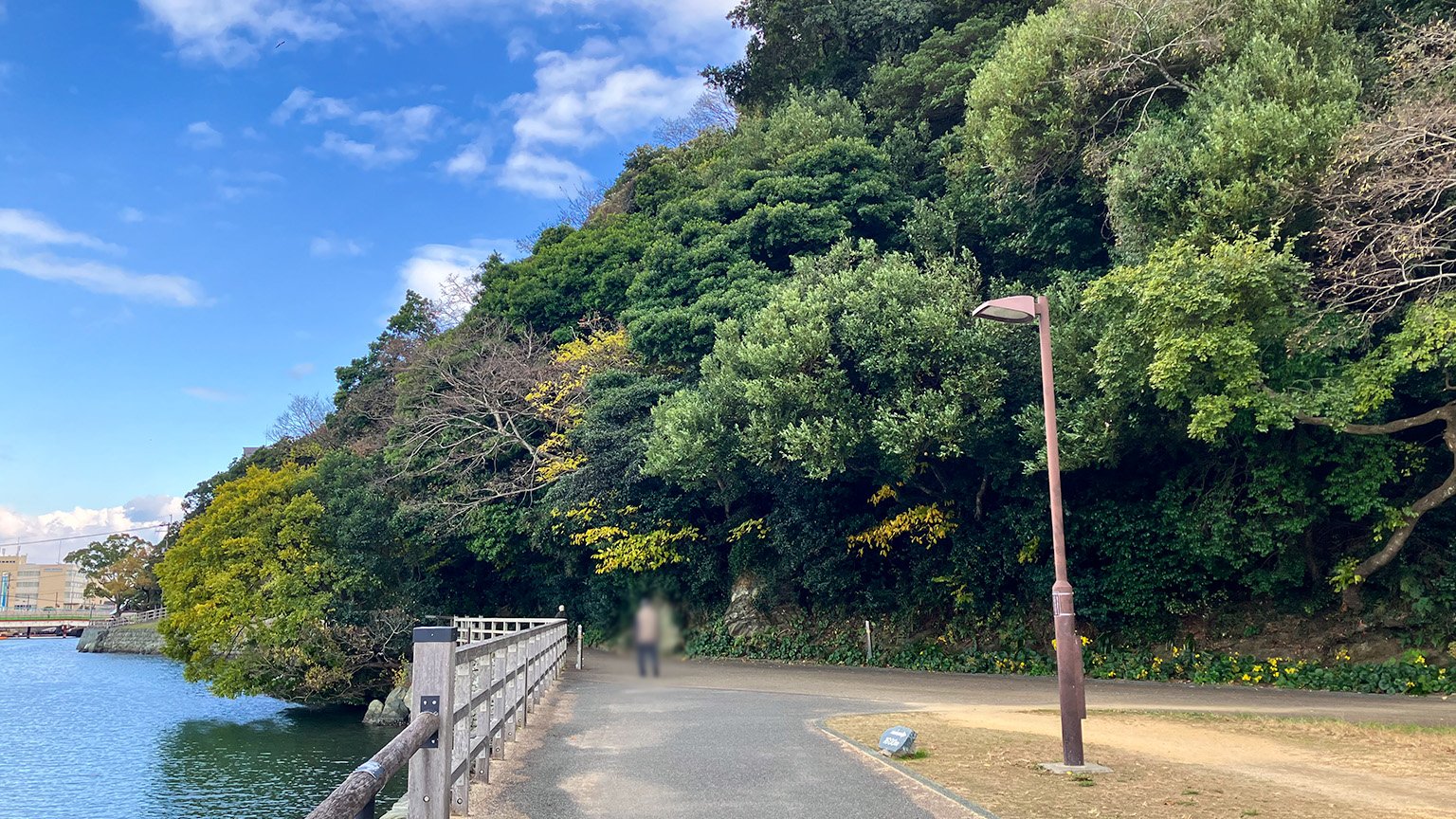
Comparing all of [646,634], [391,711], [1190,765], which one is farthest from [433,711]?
[391,711]

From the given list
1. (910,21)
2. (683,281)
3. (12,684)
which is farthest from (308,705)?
(910,21)

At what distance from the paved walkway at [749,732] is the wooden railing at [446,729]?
415 millimetres

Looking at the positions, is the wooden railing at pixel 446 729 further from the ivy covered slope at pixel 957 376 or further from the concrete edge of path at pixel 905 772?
the ivy covered slope at pixel 957 376

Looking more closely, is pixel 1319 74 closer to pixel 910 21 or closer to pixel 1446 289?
pixel 1446 289

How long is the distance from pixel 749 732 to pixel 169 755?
66.5 ft

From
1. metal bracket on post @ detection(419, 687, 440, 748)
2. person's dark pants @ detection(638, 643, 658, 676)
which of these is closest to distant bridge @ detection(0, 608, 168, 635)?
person's dark pants @ detection(638, 643, 658, 676)

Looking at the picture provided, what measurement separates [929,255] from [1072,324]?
627cm

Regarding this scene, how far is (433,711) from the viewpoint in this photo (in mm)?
5637

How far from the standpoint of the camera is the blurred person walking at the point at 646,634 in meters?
17.0

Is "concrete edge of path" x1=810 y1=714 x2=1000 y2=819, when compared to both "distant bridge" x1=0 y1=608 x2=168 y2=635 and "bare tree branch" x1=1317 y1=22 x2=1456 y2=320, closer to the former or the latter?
"bare tree branch" x1=1317 y1=22 x2=1456 y2=320

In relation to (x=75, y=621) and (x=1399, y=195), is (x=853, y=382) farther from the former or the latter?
(x=75, y=621)

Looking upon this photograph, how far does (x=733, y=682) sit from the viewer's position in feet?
63.0

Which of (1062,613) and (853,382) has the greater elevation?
(853,382)

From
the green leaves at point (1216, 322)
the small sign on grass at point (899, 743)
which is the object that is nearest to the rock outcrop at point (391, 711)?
the small sign on grass at point (899, 743)
